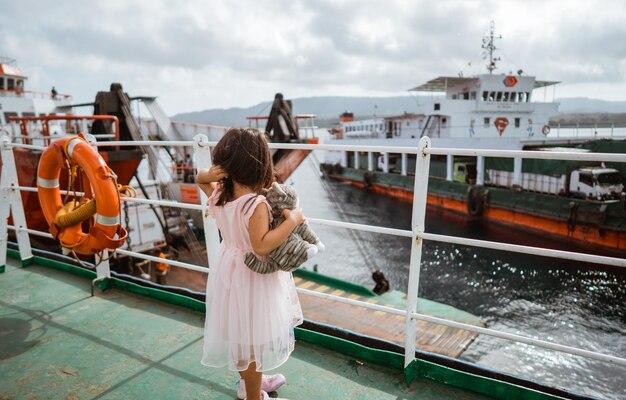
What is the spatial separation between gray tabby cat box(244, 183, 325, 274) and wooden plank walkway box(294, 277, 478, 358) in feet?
14.4

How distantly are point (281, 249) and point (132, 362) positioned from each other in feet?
4.66

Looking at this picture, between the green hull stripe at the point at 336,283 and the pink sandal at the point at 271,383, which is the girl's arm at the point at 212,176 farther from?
the green hull stripe at the point at 336,283

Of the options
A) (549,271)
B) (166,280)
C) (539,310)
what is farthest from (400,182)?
(166,280)

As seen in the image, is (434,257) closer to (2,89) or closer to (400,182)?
(400,182)

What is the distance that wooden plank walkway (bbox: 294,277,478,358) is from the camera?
6062 millimetres

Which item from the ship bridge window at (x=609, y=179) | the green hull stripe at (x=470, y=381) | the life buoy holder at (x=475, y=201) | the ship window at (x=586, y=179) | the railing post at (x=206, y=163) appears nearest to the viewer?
the green hull stripe at (x=470, y=381)

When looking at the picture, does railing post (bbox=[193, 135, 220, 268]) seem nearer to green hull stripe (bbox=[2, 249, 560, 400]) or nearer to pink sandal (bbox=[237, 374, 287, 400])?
green hull stripe (bbox=[2, 249, 560, 400])

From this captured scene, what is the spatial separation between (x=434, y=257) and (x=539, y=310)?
461 centimetres

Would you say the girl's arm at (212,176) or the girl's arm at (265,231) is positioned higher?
the girl's arm at (212,176)

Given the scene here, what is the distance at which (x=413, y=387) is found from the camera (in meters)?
2.05

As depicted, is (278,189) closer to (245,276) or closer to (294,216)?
(294,216)

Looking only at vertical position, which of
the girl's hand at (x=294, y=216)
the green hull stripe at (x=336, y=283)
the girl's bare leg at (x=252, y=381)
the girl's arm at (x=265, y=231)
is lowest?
the green hull stripe at (x=336, y=283)

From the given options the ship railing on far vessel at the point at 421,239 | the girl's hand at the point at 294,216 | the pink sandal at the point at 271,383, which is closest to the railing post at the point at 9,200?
the ship railing on far vessel at the point at 421,239

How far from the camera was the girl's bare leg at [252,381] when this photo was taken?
1.75 meters
